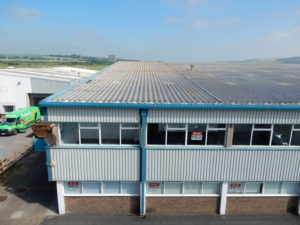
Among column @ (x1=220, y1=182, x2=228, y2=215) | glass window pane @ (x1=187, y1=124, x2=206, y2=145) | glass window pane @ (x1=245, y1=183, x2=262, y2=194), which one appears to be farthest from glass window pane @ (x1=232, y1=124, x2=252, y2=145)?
glass window pane @ (x1=245, y1=183, x2=262, y2=194)

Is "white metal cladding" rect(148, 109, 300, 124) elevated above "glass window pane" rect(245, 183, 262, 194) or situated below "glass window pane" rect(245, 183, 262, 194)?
above

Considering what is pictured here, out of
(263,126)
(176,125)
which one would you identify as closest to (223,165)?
(263,126)

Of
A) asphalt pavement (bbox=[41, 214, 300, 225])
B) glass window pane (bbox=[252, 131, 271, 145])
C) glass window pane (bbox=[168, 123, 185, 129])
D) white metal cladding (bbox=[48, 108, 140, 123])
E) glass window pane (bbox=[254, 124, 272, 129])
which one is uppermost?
white metal cladding (bbox=[48, 108, 140, 123])

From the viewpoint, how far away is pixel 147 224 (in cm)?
999

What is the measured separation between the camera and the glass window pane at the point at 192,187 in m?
10.4

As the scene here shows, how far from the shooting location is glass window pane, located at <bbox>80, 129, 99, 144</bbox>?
9.59m

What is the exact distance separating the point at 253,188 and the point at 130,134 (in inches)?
253

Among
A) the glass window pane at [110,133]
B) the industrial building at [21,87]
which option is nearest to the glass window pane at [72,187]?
the glass window pane at [110,133]

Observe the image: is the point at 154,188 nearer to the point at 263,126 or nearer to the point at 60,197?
the point at 60,197

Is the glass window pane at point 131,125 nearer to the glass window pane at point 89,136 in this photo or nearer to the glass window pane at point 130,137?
the glass window pane at point 130,137

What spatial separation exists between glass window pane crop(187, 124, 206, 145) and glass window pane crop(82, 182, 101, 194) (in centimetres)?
471

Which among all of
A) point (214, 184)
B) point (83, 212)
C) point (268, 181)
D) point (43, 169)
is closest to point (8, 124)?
point (43, 169)

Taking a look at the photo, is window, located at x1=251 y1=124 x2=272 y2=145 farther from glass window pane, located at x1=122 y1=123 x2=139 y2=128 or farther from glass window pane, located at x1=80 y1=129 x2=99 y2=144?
glass window pane, located at x1=80 y1=129 x2=99 y2=144

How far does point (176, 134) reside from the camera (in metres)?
9.67
